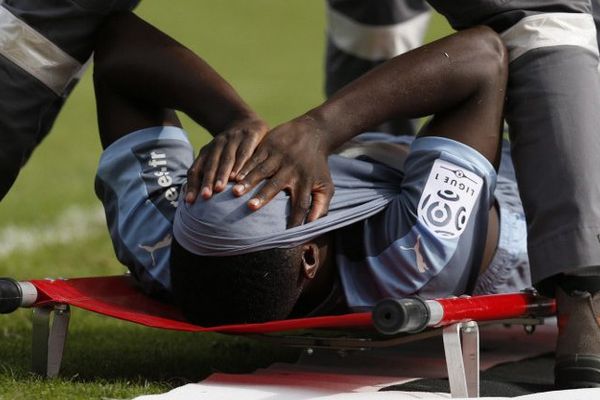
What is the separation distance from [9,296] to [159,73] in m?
0.81

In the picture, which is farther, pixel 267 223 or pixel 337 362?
pixel 337 362

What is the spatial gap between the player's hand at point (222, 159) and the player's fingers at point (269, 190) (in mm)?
87

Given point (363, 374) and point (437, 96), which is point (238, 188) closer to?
point (437, 96)

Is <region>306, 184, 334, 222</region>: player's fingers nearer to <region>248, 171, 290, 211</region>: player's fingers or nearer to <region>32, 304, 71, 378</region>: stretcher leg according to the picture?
<region>248, 171, 290, 211</region>: player's fingers

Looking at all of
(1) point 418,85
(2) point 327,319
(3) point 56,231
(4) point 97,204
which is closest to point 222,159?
(2) point 327,319

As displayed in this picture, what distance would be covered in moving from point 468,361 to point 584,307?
0.39 m

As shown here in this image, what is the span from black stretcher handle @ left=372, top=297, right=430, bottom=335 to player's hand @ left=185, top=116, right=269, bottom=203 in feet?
1.86

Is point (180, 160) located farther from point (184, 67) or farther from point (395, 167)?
point (395, 167)

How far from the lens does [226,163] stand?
142 inches

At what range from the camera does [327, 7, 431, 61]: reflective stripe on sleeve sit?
608cm

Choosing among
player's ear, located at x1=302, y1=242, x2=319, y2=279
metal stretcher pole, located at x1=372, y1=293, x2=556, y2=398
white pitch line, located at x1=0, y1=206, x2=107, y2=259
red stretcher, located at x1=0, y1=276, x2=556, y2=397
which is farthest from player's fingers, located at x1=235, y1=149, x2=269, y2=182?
white pitch line, located at x1=0, y1=206, x2=107, y2=259

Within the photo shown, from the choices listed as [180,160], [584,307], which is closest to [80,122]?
[180,160]

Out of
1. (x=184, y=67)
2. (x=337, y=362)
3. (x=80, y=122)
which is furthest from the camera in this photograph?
(x=80, y=122)

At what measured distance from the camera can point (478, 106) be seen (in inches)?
152
